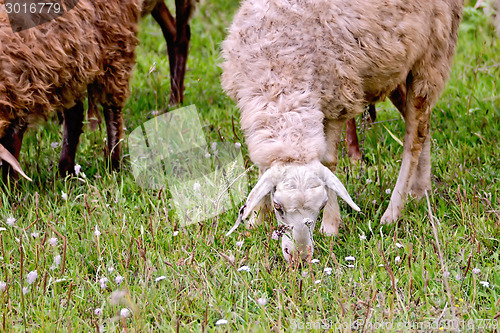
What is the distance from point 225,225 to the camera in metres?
3.67

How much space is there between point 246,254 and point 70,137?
177 cm

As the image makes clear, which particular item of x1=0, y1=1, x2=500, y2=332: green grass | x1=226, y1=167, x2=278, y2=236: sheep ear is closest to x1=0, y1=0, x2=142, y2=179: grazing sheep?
x1=0, y1=1, x2=500, y2=332: green grass

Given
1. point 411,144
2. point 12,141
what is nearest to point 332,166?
point 411,144

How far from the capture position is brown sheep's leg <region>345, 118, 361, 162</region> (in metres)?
4.67

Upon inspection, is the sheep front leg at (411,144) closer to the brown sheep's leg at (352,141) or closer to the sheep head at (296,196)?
the brown sheep's leg at (352,141)

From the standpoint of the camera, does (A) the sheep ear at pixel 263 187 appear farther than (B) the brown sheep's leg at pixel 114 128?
No

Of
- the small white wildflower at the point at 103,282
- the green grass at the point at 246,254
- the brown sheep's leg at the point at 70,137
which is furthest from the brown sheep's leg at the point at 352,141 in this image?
the small white wildflower at the point at 103,282

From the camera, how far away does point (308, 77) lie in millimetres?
3309

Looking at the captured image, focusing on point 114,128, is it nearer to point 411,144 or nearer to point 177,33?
point 177,33

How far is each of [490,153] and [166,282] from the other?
2461mm

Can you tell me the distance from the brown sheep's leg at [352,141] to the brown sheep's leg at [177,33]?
64.6 inches

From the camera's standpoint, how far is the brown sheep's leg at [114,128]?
448 cm

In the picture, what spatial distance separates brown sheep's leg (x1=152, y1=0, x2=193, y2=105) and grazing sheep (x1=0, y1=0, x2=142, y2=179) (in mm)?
1401

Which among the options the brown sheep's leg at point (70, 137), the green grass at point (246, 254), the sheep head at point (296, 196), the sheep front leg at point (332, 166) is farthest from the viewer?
the brown sheep's leg at point (70, 137)
